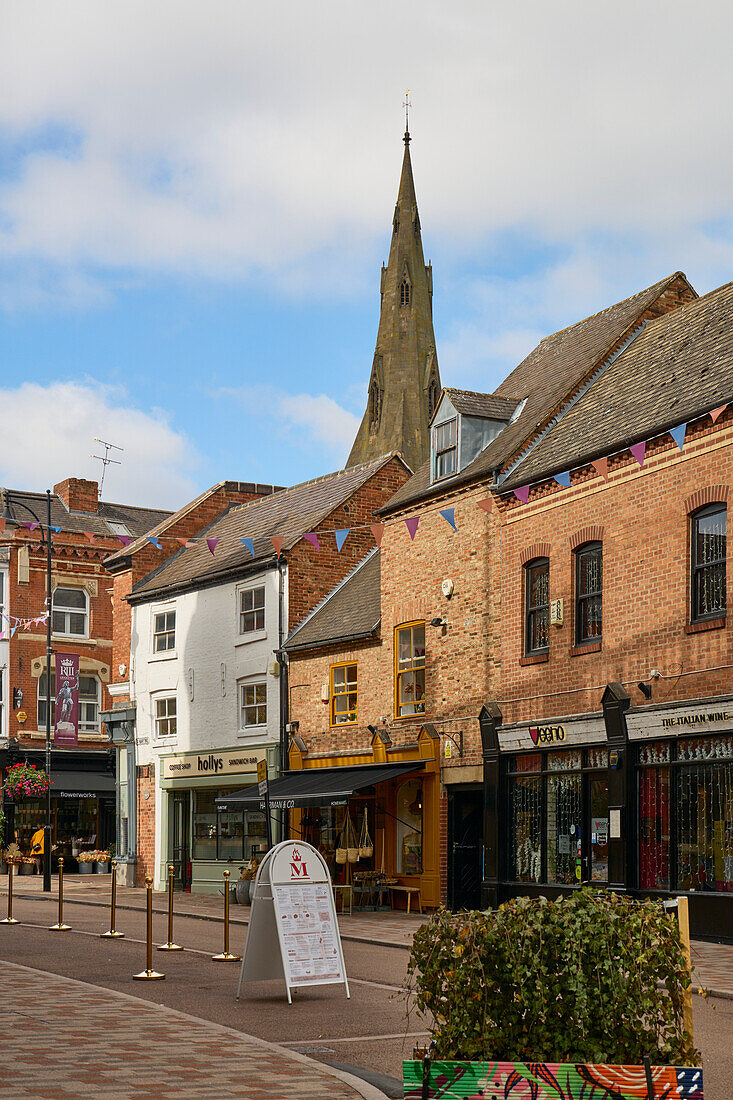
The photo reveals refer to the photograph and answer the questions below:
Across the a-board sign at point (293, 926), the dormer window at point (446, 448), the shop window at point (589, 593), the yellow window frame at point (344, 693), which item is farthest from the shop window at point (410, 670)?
the a-board sign at point (293, 926)

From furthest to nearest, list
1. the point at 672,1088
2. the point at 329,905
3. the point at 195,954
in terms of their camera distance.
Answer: the point at 195,954
the point at 329,905
the point at 672,1088

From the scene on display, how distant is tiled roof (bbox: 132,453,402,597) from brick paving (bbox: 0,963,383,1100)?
20.8 meters

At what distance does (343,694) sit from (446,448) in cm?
634

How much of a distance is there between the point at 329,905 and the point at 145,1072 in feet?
17.0

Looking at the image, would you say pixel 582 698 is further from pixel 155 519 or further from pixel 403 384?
pixel 403 384

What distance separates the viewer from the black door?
2484 centimetres

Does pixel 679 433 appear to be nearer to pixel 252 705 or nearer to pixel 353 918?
pixel 353 918

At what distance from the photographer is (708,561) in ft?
63.7

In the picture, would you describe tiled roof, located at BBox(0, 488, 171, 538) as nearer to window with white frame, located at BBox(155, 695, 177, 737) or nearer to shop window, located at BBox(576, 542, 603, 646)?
window with white frame, located at BBox(155, 695, 177, 737)

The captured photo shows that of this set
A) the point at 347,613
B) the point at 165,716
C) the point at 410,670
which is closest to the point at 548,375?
the point at 410,670

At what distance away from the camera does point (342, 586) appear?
32750 mm

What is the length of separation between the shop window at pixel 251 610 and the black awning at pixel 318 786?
4481mm

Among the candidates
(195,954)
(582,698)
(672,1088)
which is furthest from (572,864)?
(672,1088)

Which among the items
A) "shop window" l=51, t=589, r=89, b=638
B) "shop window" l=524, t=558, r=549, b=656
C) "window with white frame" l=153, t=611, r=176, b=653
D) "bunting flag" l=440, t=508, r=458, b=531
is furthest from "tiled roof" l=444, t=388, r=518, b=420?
"shop window" l=51, t=589, r=89, b=638
